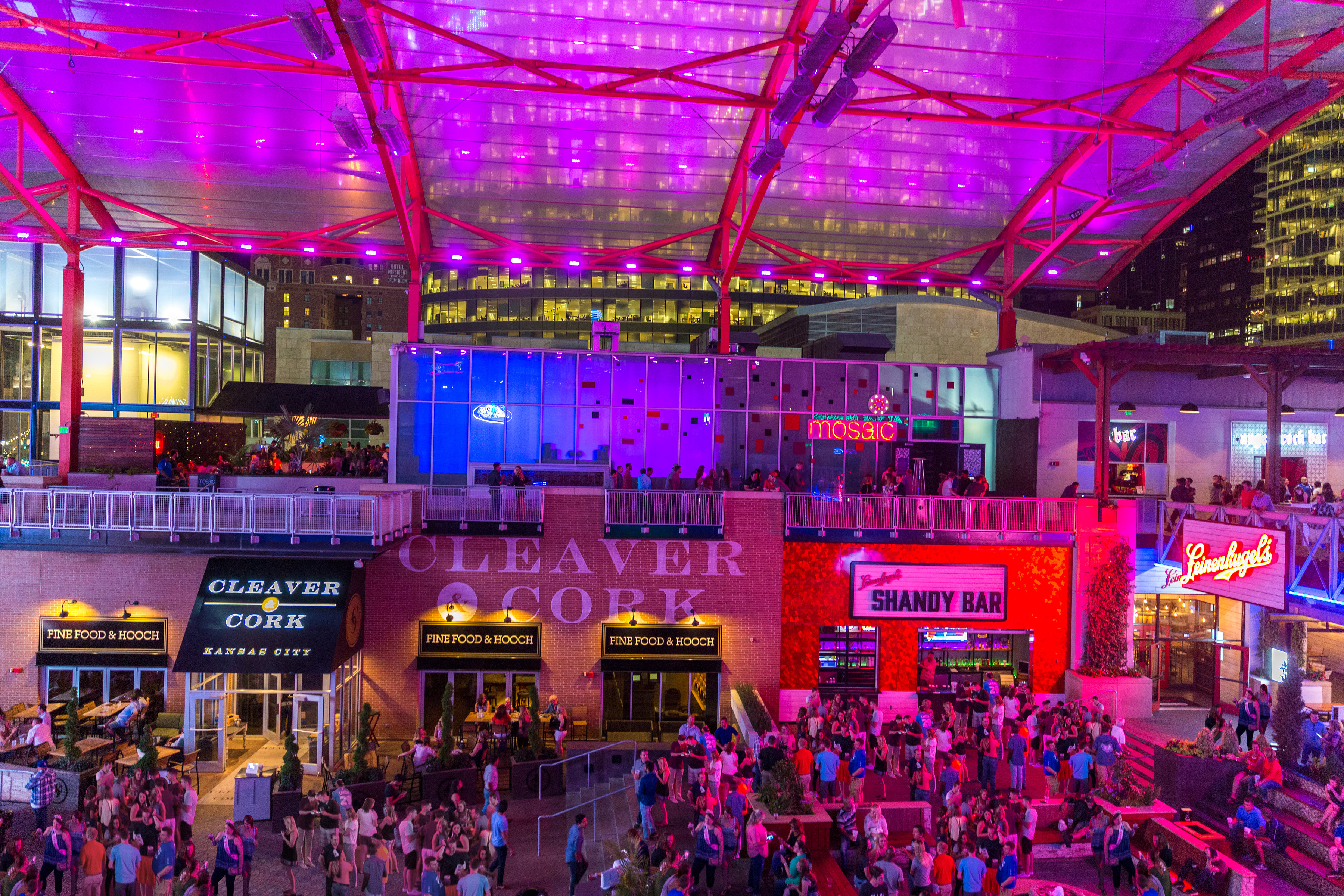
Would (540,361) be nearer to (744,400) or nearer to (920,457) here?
(744,400)

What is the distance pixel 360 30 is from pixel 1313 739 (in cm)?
2213

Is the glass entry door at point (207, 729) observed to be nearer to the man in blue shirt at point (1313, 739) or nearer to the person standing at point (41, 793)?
the person standing at point (41, 793)

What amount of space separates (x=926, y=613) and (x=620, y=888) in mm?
12659

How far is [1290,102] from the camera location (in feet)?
51.2

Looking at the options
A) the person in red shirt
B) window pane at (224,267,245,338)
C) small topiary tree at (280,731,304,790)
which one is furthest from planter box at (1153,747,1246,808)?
window pane at (224,267,245,338)

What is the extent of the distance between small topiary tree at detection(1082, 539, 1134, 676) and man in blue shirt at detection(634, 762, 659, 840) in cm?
1283

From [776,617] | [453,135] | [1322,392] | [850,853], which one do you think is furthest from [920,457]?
[453,135]

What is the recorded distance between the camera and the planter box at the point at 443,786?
655 inches

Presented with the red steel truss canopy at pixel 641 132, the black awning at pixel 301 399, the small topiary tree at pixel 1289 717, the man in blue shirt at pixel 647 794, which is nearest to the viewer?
the man in blue shirt at pixel 647 794

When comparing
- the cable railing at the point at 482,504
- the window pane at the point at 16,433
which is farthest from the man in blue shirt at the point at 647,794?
the window pane at the point at 16,433

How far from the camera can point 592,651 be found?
21.2 meters

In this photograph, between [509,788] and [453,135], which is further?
[453,135]

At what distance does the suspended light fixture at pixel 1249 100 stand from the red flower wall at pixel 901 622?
10793 mm

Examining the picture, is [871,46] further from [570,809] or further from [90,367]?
[90,367]
